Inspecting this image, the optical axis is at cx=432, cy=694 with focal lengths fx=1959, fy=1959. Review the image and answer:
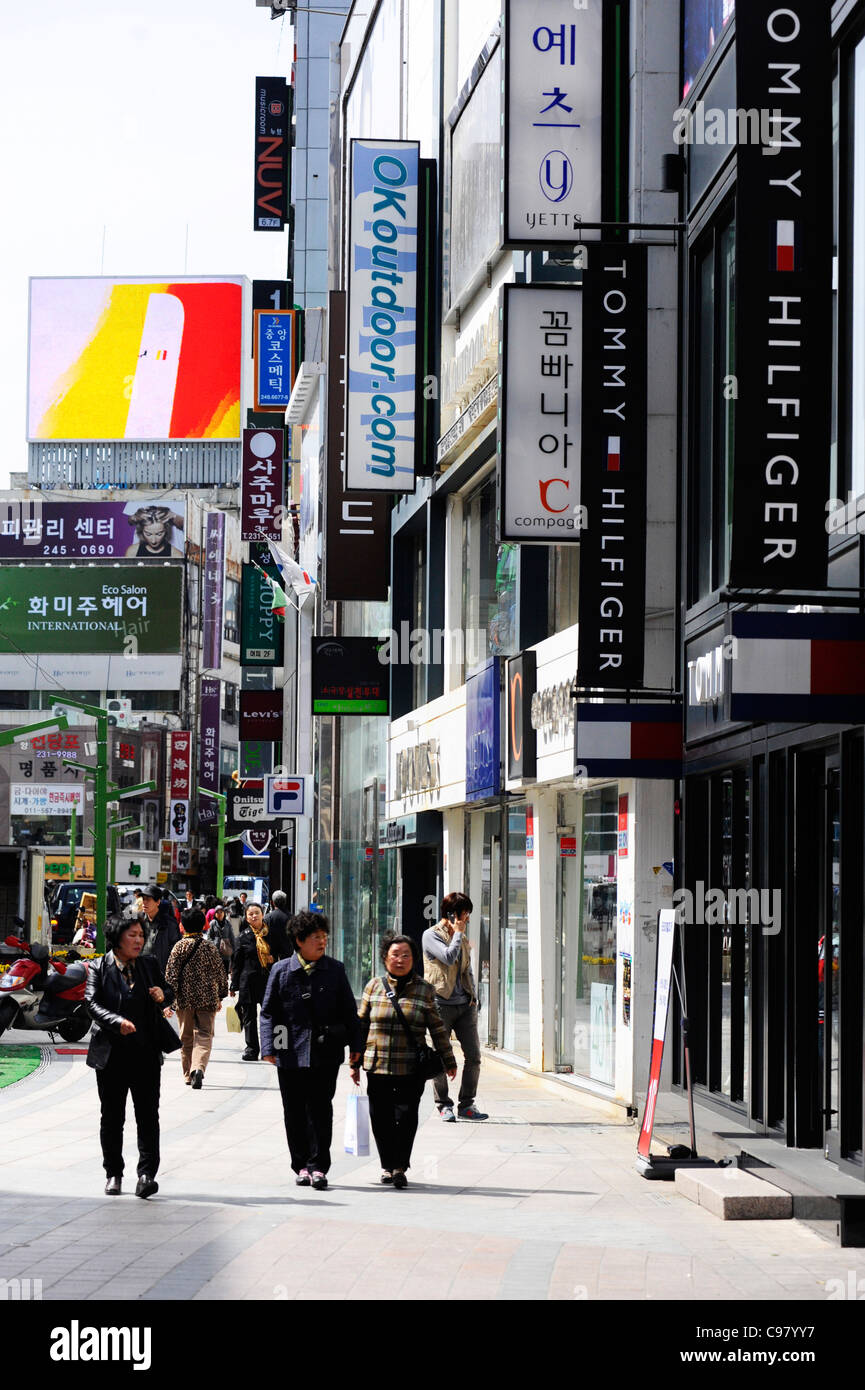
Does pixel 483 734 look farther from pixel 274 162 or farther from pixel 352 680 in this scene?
pixel 274 162

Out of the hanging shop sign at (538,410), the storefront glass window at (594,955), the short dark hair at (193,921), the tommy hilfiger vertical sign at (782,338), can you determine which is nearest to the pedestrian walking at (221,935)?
the storefront glass window at (594,955)

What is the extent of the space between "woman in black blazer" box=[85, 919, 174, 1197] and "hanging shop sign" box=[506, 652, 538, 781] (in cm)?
824

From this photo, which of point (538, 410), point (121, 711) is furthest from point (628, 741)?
point (121, 711)

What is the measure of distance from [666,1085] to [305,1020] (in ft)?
16.6

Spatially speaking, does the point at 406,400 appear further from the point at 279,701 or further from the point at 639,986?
the point at 279,701

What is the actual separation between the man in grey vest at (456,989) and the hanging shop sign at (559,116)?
5772mm

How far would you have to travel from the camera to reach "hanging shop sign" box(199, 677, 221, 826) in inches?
4742

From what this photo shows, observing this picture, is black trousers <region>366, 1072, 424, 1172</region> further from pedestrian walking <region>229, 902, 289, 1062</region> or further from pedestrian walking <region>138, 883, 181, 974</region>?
pedestrian walking <region>138, 883, 181, 974</region>

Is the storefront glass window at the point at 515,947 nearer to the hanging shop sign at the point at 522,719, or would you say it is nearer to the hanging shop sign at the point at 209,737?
the hanging shop sign at the point at 522,719

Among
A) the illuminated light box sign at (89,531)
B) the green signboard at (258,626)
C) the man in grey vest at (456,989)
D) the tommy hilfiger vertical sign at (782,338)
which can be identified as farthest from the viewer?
the illuminated light box sign at (89,531)

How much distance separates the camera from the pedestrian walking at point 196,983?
1828cm

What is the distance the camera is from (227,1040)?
86.7 ft

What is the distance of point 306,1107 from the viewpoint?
1222cm

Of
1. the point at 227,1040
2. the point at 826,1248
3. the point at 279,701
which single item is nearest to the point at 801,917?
the point at 826,1248
